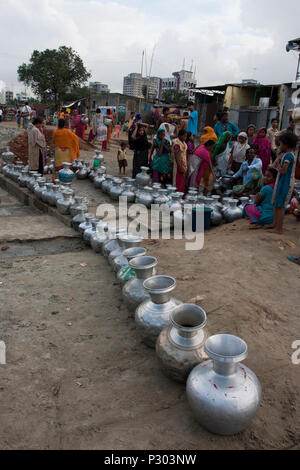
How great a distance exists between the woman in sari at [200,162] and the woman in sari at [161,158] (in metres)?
0.60

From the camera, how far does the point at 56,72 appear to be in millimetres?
33375

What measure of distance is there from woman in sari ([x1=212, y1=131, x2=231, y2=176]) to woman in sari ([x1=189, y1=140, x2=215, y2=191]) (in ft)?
1.94

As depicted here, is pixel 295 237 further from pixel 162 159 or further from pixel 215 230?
pixel 162 159

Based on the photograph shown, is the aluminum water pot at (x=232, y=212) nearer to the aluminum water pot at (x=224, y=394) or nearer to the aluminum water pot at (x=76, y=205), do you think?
the aluminum water pot at (x=76, y=205)

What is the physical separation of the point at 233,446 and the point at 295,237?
12.1 ft

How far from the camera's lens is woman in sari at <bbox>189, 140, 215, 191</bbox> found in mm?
7211

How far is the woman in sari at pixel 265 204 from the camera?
18.1 feet

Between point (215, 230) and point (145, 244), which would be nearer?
point (145, 244)

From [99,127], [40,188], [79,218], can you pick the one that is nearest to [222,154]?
[79,218]

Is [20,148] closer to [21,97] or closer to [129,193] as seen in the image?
[129,193]

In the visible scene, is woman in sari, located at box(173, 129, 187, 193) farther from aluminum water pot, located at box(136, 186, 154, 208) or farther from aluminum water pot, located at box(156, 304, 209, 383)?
aluminum water pot, located at box(156, 304, 209, 383)

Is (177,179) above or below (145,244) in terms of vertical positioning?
above
